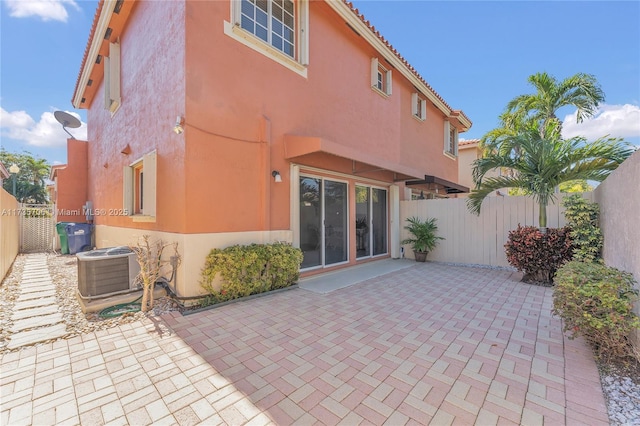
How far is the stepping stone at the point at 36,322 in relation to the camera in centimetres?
441

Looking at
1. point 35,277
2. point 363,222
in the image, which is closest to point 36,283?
point 35,277

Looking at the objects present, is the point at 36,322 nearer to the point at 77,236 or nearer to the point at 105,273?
the point at 105,273

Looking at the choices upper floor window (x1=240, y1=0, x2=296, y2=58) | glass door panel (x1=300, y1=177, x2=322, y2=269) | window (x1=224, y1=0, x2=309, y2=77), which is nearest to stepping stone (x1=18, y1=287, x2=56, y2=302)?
glass door panel (x1=300, y1=177, x2=322, y2=269)

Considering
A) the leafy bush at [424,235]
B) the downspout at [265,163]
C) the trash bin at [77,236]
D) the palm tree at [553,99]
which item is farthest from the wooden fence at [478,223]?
the trash bin at [77,236]

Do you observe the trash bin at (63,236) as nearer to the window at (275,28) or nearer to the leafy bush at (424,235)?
the window at (275,28)

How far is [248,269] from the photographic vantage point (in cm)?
584

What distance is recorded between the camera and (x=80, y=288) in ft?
17.2

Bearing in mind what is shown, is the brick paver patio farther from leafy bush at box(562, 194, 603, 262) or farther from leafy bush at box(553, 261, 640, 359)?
leafy bush at box(562, 194, 603, 262)

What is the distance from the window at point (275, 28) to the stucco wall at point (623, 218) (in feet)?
23.2

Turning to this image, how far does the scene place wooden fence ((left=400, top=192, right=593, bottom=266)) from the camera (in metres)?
8.91

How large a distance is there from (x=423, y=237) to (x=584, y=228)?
4750mm

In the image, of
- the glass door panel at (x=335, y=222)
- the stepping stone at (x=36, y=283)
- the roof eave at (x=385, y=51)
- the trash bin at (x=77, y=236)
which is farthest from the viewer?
the trash bin at (x=77, y=236)

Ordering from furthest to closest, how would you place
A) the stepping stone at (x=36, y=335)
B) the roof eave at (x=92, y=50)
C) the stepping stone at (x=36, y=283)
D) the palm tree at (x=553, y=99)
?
the palm tree at (x=553, y=99) < the roof eave at (x=92, y=50) < the stepping stone at (x=36, y=283) < the stepping stone at (x=36, y=335)

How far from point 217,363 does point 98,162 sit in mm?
13042
